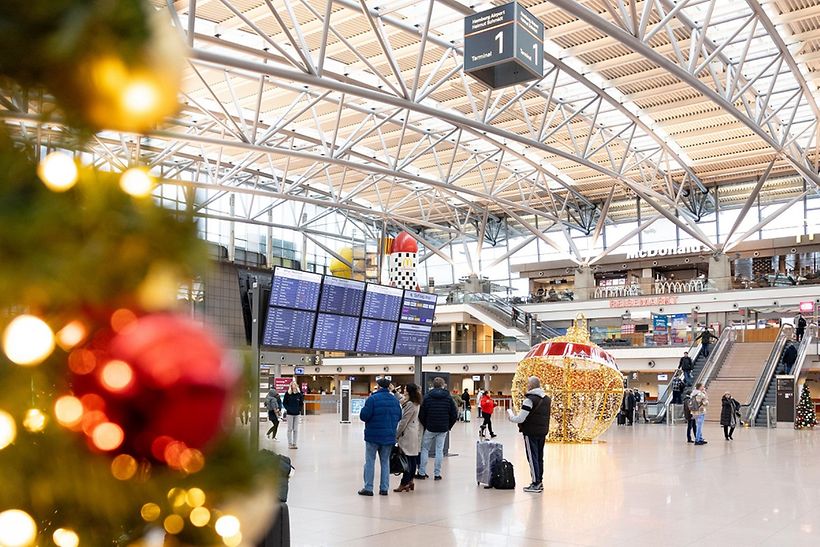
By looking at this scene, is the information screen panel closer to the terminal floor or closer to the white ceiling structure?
the white ceiling structure

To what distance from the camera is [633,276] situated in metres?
48.2

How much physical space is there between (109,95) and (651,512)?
357 inches

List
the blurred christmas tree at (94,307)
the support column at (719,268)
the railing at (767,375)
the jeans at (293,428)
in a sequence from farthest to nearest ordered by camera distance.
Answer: the support column at (719,268) < the railing at (767,375) < the jeans at (293,428) < the blurred christmas tree at (94,307)

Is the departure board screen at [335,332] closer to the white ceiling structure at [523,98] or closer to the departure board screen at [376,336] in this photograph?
the departure board screen at [376,336]

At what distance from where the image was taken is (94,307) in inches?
35.8

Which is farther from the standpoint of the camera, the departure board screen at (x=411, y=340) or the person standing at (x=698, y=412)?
the person standing at (x=698, y=412)

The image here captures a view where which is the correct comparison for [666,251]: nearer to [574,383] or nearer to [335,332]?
[574,383]

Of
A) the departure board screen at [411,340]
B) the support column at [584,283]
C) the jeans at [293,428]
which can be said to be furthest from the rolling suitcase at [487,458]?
the support column at [584,283]

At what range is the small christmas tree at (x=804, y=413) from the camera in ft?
82.5

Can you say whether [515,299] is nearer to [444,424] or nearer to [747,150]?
[747,150]

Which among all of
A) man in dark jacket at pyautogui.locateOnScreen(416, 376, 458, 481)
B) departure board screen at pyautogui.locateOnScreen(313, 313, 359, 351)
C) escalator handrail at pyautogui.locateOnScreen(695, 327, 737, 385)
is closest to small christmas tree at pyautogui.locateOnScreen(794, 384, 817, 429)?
escalator handrail at pyautogui.locateOnScreen(695, 327, 737, 385)

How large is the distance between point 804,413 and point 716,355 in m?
7.08

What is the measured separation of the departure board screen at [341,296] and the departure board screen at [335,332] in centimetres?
14

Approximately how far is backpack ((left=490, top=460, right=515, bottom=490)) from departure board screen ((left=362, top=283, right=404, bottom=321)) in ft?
22.8
